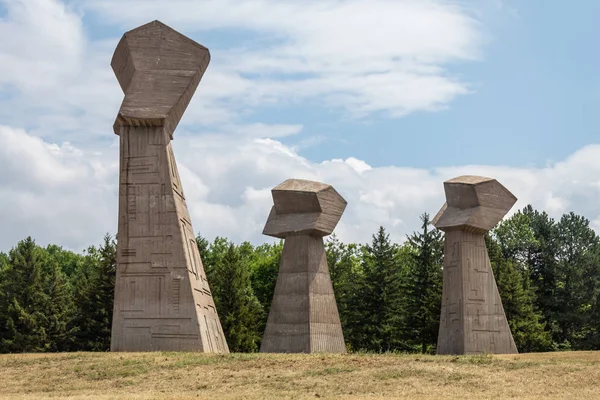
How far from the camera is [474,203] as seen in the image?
34.5 meters

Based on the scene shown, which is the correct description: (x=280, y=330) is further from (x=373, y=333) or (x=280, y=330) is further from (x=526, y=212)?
(x=526, y=212)

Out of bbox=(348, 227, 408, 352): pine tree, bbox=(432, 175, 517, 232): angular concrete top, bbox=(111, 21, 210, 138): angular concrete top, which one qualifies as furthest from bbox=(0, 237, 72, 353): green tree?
bbox=(432, 175, 517, 232): angular concrete top

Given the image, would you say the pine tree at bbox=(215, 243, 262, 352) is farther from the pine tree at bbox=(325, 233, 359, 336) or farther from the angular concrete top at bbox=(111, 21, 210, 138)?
the angular concrete top at bbox=(111, 21, 210, 138)

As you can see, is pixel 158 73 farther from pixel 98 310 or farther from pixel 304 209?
pixel 98 310

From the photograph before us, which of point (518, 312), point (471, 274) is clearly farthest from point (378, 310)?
point (471, 274)

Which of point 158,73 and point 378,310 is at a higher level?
point 158,73

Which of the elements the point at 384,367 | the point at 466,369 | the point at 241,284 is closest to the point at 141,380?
the point at 384,367

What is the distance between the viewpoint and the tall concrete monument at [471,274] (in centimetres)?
3416

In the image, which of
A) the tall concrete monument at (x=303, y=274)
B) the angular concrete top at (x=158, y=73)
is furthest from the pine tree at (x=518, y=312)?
the angular concrete top at (x=158, y=73)

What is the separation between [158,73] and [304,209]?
7.69 m

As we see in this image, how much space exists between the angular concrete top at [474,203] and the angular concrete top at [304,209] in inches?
153

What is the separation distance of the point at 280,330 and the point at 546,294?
24.5m

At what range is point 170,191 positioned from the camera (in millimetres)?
29188

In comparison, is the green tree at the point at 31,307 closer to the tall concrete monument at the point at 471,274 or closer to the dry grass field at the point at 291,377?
the dry grass field at the point at 291,377
